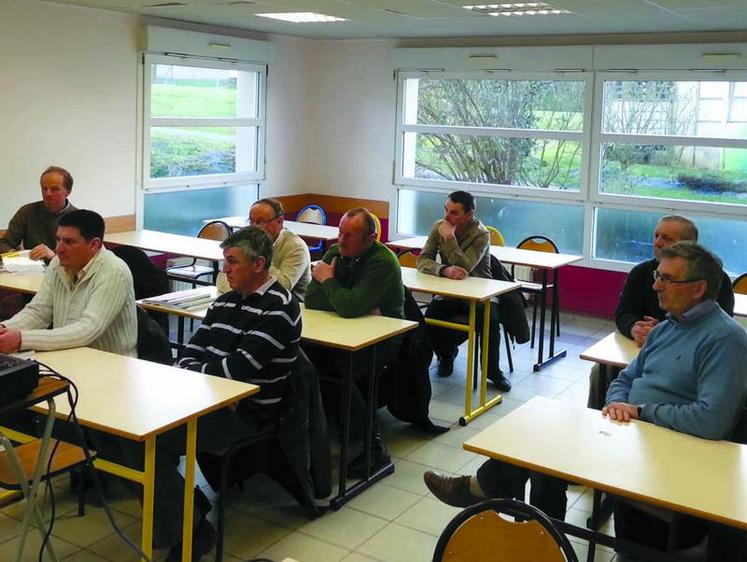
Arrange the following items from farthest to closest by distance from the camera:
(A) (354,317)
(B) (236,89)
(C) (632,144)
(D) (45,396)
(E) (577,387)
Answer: (B) (236,89) → (C) (632,144) → (E) (577,387) → (A) (354,317) → (D) (45,396)

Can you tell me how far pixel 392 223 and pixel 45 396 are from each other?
21.5 ft

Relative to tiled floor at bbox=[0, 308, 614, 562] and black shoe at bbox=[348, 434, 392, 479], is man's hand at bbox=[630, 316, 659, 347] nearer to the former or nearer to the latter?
tiled floor at bbox=[0, 308, 614, 562]

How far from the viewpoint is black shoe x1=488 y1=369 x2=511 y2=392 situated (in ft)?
17.6

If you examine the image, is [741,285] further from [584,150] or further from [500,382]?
[584,150]

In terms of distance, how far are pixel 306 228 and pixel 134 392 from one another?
15.1ft

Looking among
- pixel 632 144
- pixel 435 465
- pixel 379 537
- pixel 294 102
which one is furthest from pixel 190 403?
pixel 294 102

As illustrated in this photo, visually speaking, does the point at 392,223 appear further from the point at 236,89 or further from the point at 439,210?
the point at 236,89

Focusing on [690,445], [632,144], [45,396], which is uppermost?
[632,144]

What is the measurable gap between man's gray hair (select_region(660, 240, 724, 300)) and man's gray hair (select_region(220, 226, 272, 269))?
4.70 ft

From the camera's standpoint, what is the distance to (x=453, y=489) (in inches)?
A: 114

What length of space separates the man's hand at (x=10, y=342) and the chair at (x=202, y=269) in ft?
9.73

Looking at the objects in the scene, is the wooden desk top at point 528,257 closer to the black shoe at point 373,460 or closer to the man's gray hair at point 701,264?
the black shoe at point 373,460

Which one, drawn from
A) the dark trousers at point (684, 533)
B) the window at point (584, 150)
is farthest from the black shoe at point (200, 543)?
the window at point (584, 150)

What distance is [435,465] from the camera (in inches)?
162
